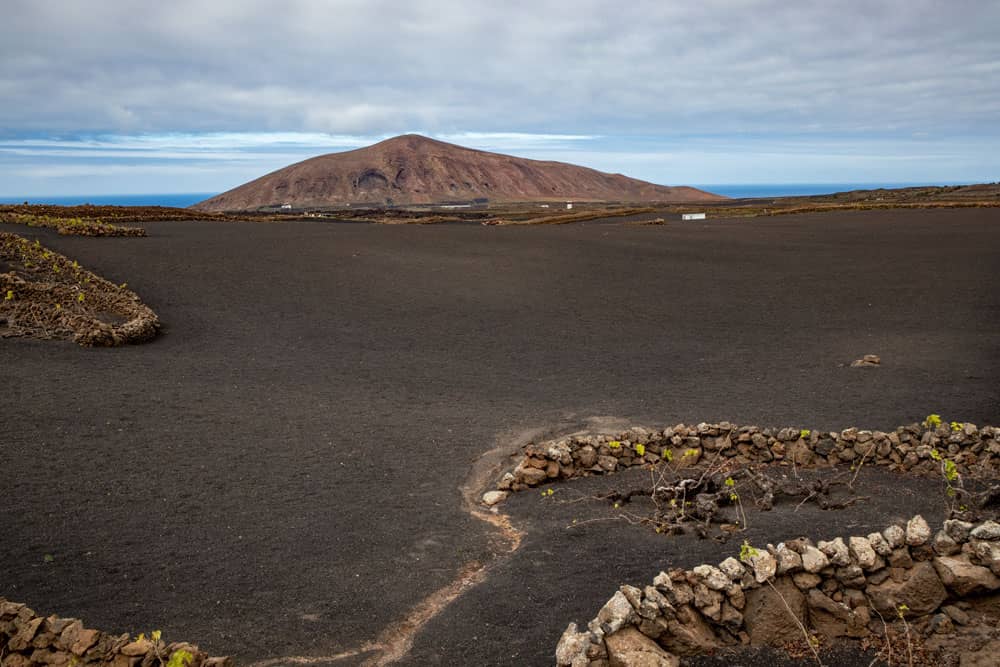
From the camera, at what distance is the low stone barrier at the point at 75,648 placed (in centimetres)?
465

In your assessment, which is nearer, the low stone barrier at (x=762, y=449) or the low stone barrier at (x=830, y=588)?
the low stone barrier at (x=830, y=588)

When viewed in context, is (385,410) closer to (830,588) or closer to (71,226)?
(830,588)

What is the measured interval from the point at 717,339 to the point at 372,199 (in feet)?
515

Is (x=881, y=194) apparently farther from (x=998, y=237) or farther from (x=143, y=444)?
(x=143, y=444)

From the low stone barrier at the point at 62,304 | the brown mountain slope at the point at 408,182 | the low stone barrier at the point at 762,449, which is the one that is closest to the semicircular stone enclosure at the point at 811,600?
the low stone barrier at the point at 762,449

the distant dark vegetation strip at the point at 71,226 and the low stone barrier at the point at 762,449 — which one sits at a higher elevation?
the distant dark vegetation strip at the point at 71,226

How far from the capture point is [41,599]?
6145mm

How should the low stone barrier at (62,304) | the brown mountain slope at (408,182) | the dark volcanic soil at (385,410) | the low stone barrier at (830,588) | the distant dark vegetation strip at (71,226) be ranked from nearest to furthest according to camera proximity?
the low stone barrier at (830,588), the dark volcanic soil at (385,410), the low stone barrier at (62,304), the distant dark vegetation strip at (71,226), the brown mountain slope at (408,182)

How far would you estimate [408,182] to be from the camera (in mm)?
177000

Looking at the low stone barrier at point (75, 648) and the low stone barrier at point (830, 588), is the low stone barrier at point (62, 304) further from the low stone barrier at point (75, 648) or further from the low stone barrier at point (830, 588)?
the low stone barrier at point (830, 588)

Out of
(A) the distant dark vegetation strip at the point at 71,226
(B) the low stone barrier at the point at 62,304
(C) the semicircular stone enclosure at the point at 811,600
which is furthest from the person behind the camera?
(A) the distant dark vegetation strip at the point at 71,226

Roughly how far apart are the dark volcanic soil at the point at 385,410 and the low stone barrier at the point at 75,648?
948 mm

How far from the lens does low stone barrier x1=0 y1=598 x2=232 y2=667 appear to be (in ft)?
15.3

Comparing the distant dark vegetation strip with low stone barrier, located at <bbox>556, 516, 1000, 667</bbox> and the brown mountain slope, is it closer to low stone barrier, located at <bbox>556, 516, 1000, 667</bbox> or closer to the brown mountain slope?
low stone barrier, located at <bbox>556, 516, 1000, 667</bbox>
